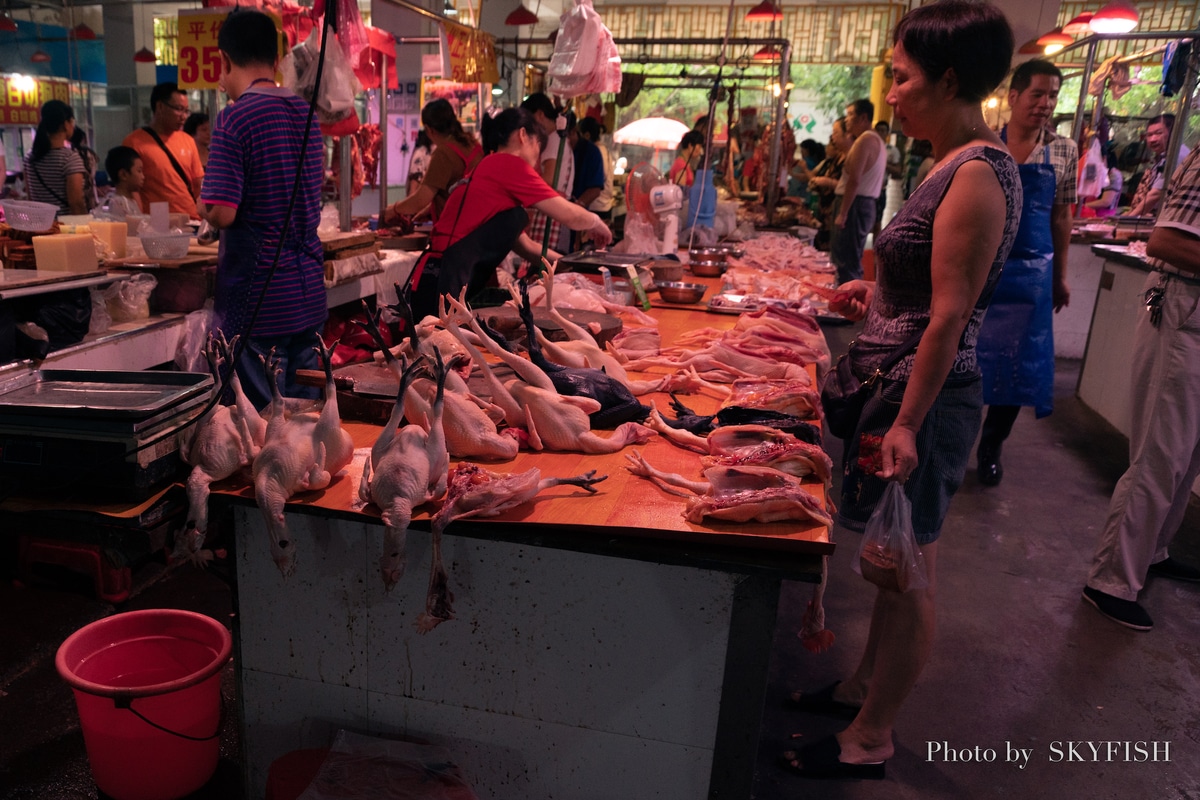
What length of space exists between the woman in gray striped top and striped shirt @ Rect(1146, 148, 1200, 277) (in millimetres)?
6920

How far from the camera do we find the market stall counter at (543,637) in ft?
5.92

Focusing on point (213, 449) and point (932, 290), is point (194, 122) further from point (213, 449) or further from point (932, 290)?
point (932, 290)

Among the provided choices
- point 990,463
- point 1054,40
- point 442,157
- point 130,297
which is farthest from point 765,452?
point 1054,40

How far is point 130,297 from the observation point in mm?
3734

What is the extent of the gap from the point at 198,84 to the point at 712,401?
13.7 ft

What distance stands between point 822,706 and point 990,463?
2.97 metres

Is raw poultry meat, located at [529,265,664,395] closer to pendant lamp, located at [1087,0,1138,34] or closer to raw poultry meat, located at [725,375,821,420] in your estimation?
raw poultry meat, located at [725,375,821,420]

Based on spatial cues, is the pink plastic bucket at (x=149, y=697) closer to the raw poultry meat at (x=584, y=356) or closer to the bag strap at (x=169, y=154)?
the raw poultry meat at (x=584, y=356)

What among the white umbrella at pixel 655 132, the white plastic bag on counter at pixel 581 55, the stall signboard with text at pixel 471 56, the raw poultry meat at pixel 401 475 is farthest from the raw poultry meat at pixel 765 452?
the white umbrella at pixel 655 132

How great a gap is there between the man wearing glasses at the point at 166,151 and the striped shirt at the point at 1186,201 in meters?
5.62

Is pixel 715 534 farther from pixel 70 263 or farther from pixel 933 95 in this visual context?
pixel 70 263

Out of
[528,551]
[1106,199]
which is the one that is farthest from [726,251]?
[1106,199]

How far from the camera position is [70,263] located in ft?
11.1

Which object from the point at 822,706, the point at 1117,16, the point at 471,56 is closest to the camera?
the point at 822,706
